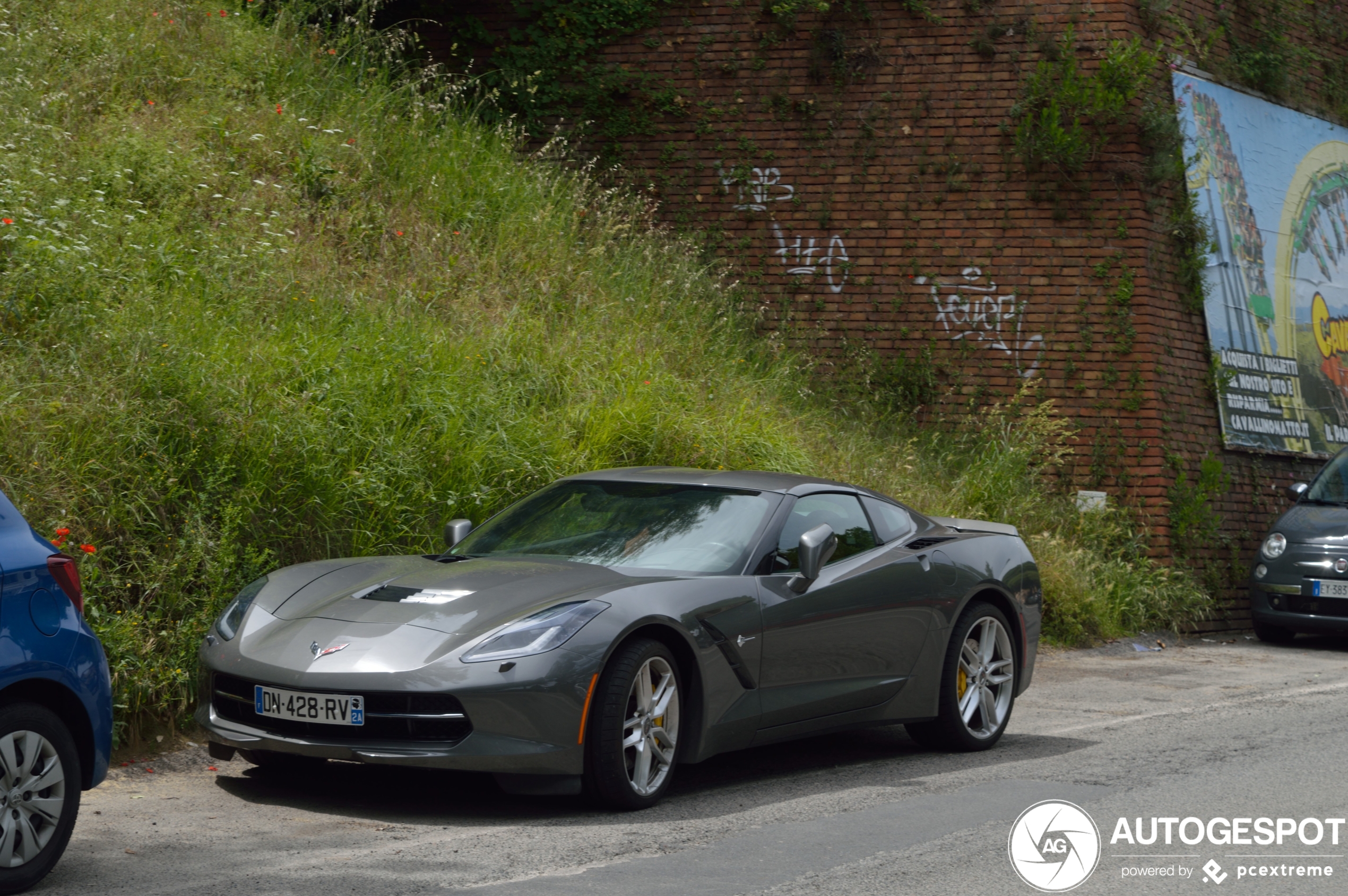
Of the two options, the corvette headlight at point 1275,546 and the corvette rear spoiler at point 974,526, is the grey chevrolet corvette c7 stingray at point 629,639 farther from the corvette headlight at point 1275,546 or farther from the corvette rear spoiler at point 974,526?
the corvette headlight at point 1275,546

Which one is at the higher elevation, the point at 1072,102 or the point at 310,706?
the point at 1072,102

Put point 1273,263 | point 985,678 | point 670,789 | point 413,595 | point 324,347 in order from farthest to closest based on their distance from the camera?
point 1273,263
point 324,347
point 985,678
point 670,789
point 413,595

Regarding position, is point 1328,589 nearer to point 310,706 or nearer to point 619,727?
point 619,727

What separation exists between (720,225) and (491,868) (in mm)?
11318

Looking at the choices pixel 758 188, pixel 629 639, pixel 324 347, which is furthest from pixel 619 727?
pixel 758 188

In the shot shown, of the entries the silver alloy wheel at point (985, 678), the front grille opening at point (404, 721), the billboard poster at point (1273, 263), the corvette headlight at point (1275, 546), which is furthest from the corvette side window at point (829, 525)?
the billboard poster at point (1273, 263)

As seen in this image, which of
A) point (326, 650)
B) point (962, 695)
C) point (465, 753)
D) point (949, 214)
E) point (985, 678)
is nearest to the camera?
point (465, 753)

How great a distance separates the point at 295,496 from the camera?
25.9 feet

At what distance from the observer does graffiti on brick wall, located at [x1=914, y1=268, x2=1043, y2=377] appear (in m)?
14.6

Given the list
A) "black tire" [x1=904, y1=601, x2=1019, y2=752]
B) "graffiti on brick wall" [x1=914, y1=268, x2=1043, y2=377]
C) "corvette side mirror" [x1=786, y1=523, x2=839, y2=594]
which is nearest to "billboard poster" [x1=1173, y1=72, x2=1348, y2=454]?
"graffiti on brick wall" [x1=914, y1=268, x2=1043, y2=377]

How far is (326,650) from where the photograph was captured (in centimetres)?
552

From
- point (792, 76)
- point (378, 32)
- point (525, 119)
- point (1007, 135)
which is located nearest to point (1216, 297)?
point (1007, 135)

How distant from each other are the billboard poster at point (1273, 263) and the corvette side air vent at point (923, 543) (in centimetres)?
855

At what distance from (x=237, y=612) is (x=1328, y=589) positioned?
1047 cm
